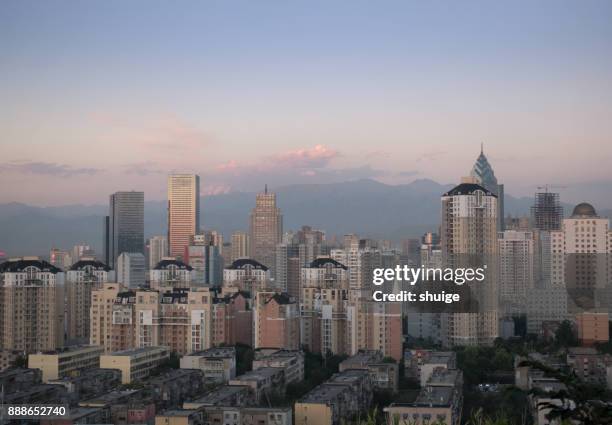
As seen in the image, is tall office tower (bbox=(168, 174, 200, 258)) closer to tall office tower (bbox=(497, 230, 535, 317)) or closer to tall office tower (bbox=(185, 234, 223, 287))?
tall office tower (bbox=(185, 234, 223, 287))

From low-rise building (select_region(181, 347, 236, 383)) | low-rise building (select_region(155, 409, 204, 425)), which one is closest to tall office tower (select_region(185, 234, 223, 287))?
low-rise building (select_region(181, 347, 236, 383))

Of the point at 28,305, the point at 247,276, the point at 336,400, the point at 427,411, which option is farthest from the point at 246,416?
the point at 247,276

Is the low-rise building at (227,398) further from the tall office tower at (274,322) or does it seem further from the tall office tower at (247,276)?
the tall office tower at (247,276)

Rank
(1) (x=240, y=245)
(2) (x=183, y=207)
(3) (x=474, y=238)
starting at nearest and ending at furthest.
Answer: (3) (x=474, y=238)
(1) (x=240, y=245)
(2) (x=183, y=207)

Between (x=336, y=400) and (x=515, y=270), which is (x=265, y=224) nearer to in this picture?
(x=515, y=270)

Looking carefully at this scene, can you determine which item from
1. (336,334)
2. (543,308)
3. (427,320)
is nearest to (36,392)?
(336,334)

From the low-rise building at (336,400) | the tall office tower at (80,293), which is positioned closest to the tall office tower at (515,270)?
the low-rise building at (336,400)
